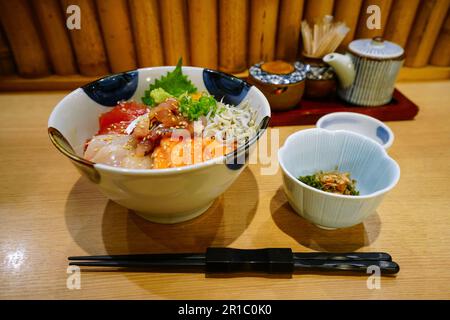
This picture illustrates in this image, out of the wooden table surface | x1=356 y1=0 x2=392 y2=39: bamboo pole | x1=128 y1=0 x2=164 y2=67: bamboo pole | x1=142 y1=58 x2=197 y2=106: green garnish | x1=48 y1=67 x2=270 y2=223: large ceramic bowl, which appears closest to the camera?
x1=48 y1=67 x2=270 y2=223: large ceramic bowl

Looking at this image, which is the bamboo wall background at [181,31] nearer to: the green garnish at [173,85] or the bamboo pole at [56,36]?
the bamboo pole at [56,36]

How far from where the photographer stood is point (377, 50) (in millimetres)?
1700

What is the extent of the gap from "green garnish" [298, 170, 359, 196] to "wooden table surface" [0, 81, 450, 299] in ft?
0.40

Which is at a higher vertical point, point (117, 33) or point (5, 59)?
point (117, 33)

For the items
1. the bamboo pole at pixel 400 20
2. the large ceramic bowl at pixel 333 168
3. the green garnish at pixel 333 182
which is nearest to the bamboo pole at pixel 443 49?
the bamboo pole at pixel 400 20

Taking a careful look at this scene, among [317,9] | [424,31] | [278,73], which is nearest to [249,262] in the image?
[278,73]

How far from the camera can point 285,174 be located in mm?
1001

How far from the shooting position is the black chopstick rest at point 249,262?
0.90 meters

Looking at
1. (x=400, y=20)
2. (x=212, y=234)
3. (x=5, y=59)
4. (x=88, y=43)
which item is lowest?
(x=212, y=234)

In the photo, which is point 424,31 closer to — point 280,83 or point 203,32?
point 280,83

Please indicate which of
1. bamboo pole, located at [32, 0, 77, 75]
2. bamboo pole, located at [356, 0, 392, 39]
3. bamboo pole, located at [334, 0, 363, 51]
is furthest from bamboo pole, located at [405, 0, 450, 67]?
bamboo pole, located at [32, 0, 77, 75]

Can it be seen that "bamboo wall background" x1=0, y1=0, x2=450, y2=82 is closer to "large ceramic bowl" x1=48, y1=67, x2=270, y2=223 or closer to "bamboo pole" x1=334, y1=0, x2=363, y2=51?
"bamboo pole" x1=334, y1=0, x2=363, y2=51

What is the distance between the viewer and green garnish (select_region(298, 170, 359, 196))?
110 centimetres

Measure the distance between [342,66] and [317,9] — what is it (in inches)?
18.0
